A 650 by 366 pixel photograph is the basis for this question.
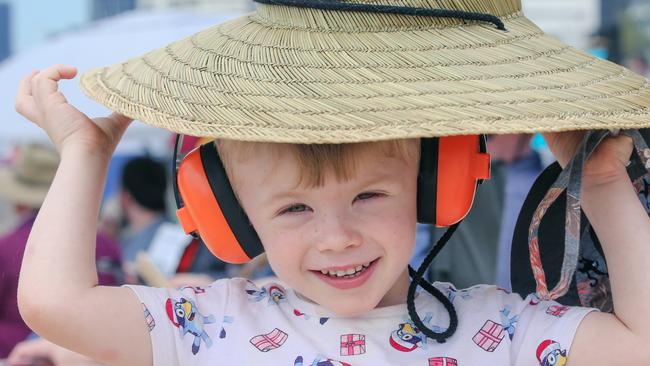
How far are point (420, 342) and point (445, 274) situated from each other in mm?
1575

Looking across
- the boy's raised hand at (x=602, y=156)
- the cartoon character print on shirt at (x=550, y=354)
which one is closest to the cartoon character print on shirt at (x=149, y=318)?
the cartoon character print on shirt at (x=550, y=354)

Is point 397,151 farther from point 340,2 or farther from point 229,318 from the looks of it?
point 229,318

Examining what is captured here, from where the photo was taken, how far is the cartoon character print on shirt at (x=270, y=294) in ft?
6.61

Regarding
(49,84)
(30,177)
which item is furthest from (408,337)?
(30,177)

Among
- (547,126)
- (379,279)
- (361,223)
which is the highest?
(547,126)

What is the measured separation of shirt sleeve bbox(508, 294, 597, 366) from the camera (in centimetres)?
186

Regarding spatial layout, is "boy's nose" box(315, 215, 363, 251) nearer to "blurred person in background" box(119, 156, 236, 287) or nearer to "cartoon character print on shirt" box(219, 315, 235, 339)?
"cartoon character print on shirt" box(219, 315, 235, 339)

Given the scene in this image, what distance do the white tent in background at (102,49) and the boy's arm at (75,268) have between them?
4338mm

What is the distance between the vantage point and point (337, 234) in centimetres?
174

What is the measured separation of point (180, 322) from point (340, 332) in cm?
30

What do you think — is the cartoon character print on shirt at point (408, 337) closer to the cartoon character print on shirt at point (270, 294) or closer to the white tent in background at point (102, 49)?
the cartoon character print on shirt at point (270, 294)

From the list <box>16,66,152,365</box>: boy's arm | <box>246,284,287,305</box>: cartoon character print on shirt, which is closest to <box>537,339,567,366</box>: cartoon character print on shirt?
<box>246,284,287,305</box>: cartoon character print on shirt

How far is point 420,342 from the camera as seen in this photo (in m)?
1.91

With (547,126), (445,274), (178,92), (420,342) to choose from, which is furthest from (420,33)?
(445,274)
